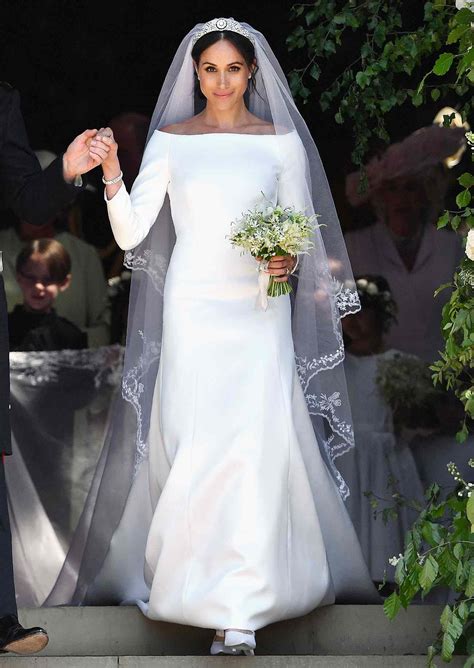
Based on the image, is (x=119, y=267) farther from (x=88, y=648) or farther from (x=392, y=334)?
(x=88, y=648)

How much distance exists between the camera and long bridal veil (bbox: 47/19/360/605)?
6.33m

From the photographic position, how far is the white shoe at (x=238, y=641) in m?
5.51

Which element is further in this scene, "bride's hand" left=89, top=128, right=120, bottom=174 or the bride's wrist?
the bride's wrist

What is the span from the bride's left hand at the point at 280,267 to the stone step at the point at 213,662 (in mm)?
1359

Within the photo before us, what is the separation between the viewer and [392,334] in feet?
28.6

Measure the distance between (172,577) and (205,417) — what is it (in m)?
0.58

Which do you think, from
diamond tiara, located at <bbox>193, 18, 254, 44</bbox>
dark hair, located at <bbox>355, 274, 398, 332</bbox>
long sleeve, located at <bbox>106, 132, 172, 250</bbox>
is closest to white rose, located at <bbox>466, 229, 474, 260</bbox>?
long sleeve, located at <bbox>106, 132, 172, 250</bbox>

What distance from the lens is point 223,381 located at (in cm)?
592

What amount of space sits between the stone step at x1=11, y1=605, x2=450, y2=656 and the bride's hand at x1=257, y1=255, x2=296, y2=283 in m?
1.25

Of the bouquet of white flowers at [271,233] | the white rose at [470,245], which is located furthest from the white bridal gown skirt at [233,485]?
the white rose at [470,245]

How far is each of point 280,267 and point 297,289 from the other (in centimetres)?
56

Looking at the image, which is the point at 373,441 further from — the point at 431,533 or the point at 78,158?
the point at 78,158

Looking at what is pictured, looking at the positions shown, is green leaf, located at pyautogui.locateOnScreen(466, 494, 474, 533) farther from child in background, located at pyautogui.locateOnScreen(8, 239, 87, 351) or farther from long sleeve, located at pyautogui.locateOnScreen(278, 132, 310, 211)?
child in background, located at pyautogui.locateOnScreen(8, 239, 87, 351)

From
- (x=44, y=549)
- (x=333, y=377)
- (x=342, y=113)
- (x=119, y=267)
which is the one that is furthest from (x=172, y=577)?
(x=119, y=267)
